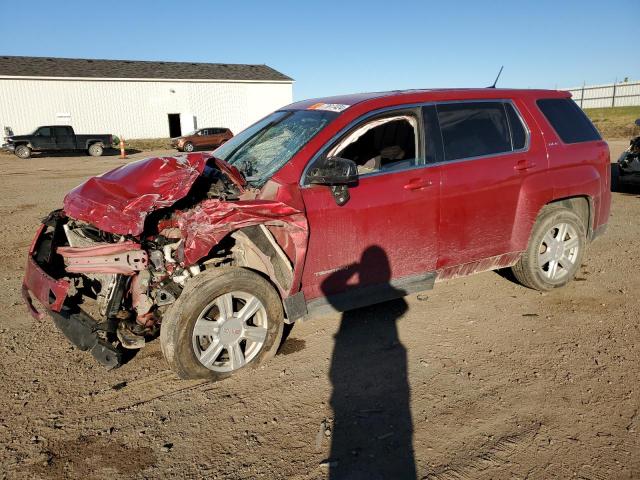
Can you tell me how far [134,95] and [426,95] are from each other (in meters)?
34.3

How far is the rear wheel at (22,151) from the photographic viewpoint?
79.5 ft

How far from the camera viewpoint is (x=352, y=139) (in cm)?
395

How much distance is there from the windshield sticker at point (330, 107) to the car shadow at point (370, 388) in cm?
116

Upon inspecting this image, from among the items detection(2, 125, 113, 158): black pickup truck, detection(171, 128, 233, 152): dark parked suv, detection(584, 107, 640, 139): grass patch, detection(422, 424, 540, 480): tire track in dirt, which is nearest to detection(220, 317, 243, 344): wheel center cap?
detection(422, 424, 540, 480): tire track in dirt

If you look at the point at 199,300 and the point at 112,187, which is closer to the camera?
the point at 199,300

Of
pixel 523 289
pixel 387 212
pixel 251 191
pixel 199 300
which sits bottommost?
pixel 523 289

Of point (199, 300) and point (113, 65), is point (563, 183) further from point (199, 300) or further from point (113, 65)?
point (113, 65)

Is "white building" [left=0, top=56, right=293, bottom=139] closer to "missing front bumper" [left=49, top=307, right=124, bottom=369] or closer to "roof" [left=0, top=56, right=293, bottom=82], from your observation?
"roof" [left=0, top=56, right=293, bottom=82]

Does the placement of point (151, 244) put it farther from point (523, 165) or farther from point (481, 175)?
point (523, 165)

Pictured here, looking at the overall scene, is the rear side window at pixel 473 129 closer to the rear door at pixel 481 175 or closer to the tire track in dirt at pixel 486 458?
the rear door at pixel 481 175

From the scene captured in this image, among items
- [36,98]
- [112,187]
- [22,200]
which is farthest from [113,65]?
[112,187]

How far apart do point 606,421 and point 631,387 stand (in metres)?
0.51

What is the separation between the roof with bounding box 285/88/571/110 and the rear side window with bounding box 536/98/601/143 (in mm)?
122

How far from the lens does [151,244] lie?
345 centimetres
